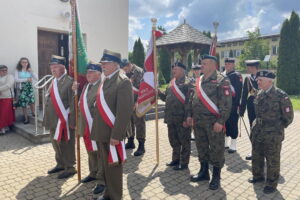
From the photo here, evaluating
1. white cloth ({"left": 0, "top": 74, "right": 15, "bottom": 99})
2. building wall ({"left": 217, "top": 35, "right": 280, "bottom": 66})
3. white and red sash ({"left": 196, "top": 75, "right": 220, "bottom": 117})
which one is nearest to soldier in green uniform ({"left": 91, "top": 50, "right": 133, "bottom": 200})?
white and red sash ({"left": 196, "top": 75, "right": 220, "bottom": 117})

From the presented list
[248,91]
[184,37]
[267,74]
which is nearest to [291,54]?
[184,37]

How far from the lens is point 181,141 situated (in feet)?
15.5

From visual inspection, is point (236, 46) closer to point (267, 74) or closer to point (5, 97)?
point (5, 97)

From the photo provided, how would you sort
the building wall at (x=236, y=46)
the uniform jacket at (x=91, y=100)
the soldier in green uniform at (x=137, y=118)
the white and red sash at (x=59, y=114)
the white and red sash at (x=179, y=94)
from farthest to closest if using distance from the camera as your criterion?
the building wall at (x=236, y=46) → the soldier in green uniform at (x=137, y=118) → the white and red sash at (x=179, y=94) → the white and red sash at (x=59, y=114) → the uniform jacket at (x=91, y=100)

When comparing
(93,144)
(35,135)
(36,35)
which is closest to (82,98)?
(93,144)

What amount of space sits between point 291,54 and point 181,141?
2042 centimetres

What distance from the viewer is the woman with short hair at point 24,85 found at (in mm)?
7297

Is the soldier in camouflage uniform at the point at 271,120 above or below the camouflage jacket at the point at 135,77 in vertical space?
below

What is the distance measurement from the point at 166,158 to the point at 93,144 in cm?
200

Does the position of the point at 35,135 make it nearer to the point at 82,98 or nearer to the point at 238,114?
the point at 82,98

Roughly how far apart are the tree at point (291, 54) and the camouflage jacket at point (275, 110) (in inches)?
780

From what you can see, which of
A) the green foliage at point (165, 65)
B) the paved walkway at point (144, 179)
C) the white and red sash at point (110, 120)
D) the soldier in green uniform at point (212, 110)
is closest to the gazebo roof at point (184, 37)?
the paved walkway at point (144, 179)

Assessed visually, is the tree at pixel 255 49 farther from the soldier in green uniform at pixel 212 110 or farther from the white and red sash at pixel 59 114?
the white and red sash at pixel 59 114

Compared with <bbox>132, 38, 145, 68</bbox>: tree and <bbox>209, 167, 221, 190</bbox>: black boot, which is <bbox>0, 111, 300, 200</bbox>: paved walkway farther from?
<bbox>132, 38, 145, 68</bbox>: tree
